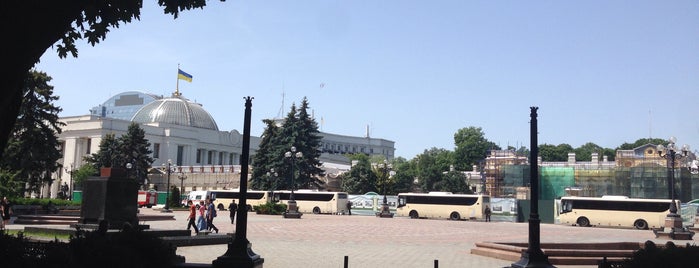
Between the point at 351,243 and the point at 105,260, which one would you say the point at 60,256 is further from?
the point at 351,243

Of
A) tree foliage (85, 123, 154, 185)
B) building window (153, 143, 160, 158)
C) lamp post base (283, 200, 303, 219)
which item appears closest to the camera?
lamp post base (283, 200, 303, 219)

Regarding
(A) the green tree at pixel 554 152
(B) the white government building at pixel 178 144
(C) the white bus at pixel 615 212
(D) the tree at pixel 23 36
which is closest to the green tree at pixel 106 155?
(B) the white government building at pixel 178 144

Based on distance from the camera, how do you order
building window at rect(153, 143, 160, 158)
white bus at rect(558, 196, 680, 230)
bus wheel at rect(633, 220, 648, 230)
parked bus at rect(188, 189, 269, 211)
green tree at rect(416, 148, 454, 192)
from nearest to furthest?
white bus at rect(558, 196, 680, 230) → bus wheel at rect(633, 220, 648, 230) → parked bus at rect(188, 189, 269, 211) → green tree at rect(416, 148, 454, 192) → building window at rect(153, 143, 160, 158)

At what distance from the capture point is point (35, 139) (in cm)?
4481

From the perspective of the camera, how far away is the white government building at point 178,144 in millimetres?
86000

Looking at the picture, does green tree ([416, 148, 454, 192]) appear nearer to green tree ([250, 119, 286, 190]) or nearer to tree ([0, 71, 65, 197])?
green tree ([250, 119, 286, 190])

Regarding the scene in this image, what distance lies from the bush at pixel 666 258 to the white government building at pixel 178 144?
7227cm

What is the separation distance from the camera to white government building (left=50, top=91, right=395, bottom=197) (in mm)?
86000

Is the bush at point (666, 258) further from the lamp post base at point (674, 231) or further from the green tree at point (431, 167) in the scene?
the green tree at point (431, 167)

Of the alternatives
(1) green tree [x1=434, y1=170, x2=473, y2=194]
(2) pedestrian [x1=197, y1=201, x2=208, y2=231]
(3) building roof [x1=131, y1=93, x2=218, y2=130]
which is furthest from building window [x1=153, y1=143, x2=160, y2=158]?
(2) pedestrian [x1=197, y1=201, x2=208, y2=231]

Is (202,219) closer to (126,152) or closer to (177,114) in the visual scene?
(126,152)

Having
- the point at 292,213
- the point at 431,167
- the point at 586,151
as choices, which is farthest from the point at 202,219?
the point at 586,151

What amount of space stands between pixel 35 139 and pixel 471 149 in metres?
90.3

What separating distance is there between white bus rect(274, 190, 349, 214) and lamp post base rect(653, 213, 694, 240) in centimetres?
3086
